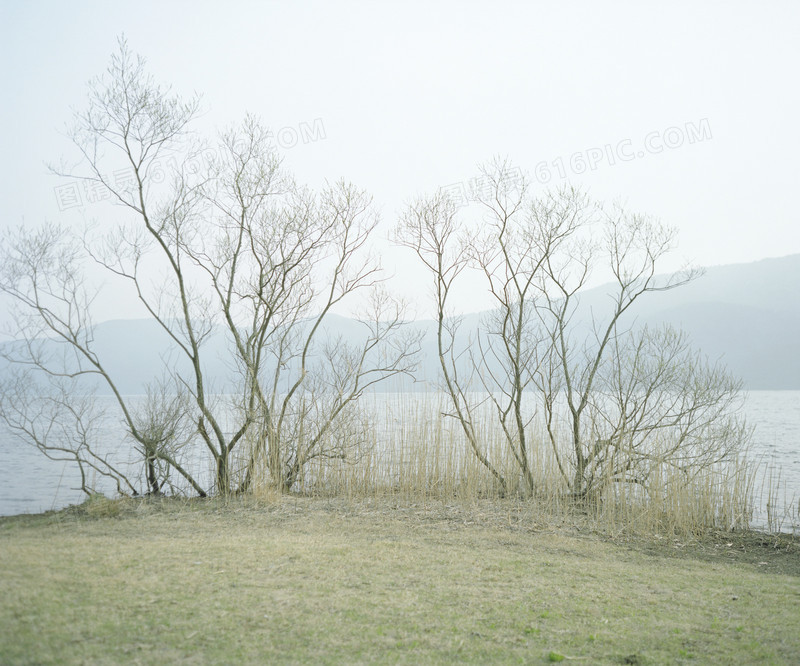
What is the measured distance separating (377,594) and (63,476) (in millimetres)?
10350

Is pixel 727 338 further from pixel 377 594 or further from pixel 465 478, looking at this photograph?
pixel 377 594

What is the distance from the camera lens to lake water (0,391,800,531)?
23.4 ft

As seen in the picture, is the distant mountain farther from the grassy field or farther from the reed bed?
the grassy field

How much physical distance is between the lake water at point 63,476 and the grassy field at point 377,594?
73.2 inches

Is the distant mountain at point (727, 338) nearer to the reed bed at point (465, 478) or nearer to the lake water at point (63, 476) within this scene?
the lake water at point (63, 476)

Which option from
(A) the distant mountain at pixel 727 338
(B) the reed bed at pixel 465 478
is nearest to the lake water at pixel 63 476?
(B) the reed bed at pixel 465 478

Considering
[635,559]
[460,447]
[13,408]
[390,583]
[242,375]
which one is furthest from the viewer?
[242,375]

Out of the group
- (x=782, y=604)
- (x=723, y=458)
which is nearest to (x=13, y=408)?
(x=782, y=604)

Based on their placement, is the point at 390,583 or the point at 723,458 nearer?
the point at 390,583

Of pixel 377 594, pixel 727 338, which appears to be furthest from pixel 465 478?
pixel 727 338

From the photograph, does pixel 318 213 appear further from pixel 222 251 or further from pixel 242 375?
pixel 242 375

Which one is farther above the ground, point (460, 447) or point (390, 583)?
point (460, 447)

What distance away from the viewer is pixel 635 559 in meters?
4.48

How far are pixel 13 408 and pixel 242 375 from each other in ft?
7.84
